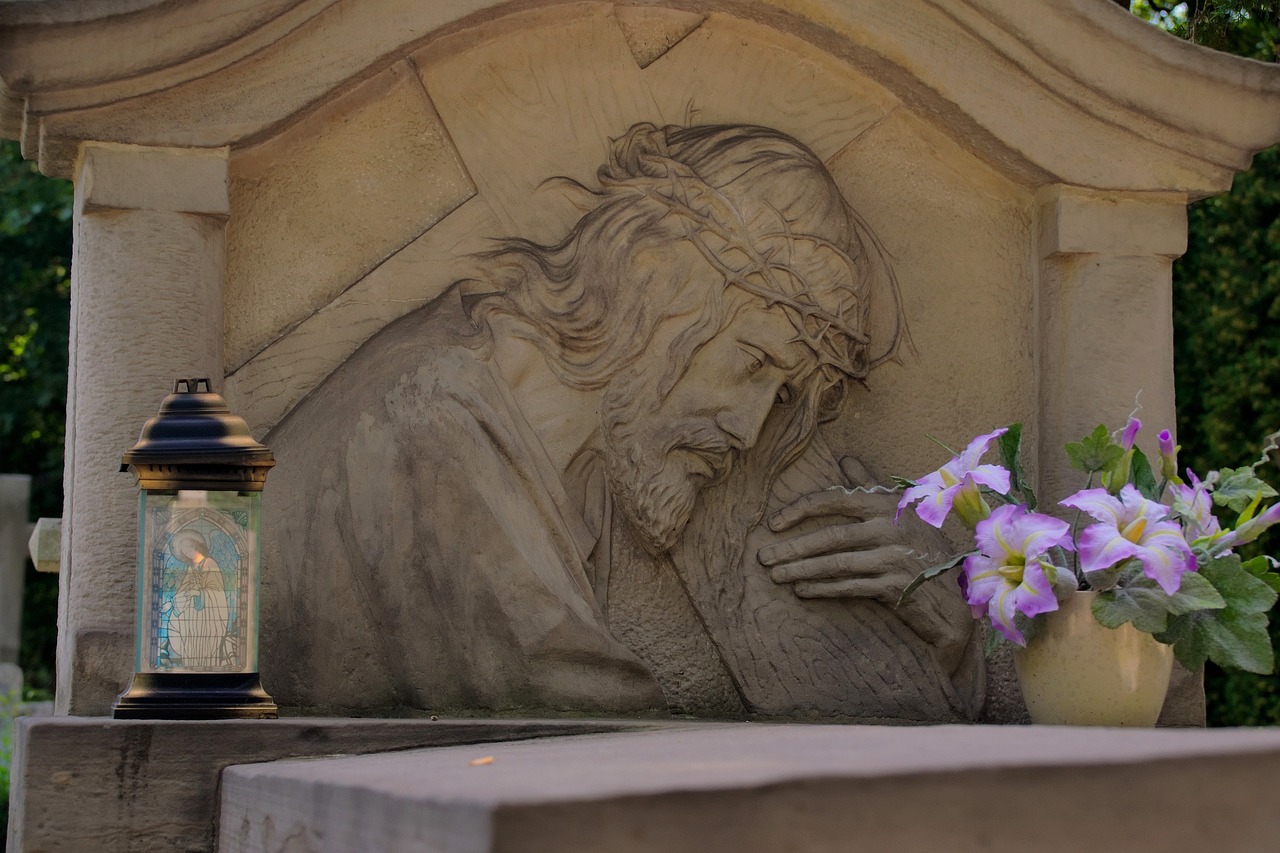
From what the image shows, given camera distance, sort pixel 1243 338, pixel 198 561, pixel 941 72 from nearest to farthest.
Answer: pixel 198 561, pixel 941 72, pixel 1243 338

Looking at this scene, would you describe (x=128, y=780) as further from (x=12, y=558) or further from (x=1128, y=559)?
(x=12, y=558)

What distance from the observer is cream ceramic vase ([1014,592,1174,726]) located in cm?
319

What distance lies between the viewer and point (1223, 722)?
8172mm

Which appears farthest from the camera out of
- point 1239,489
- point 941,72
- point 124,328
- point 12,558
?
point 12,558

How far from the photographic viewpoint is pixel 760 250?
3.95m

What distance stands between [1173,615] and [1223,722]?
215 inches

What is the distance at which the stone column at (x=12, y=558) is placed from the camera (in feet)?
32.8

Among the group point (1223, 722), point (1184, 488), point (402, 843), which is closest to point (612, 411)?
point (1184, 488)

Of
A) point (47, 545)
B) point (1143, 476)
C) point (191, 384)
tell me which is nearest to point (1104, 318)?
point (1143, 476)

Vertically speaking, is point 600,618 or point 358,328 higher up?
point 358,328

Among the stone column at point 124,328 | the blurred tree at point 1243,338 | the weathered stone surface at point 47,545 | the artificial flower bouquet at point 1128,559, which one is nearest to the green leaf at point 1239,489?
the artificial flower bouquet at point 1128,559

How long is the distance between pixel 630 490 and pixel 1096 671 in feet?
3.92

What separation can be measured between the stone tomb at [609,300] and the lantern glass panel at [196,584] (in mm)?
374

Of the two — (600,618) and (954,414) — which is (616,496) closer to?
(600,618)
